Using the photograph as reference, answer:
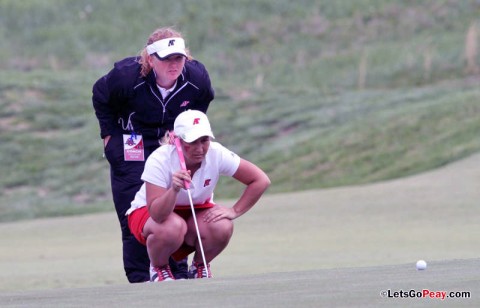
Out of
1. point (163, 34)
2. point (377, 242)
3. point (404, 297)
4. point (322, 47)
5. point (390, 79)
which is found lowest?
point (404, 297)

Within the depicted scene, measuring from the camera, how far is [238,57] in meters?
39.5

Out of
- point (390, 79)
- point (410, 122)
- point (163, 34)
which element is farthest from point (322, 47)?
point (163, 34)

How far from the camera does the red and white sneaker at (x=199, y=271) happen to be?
796cm

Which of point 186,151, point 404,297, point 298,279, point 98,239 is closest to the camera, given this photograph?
point 404,297

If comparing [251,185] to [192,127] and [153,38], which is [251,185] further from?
[153,38]

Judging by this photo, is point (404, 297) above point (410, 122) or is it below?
below

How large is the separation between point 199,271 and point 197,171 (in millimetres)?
753

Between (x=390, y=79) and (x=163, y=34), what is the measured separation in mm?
27051

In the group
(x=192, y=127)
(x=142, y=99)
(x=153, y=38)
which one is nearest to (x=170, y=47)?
(x=153, y=38)

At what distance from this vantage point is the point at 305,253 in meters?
12.0

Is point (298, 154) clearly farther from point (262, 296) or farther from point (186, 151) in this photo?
point (262, 296)

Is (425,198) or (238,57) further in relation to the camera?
(238,57)

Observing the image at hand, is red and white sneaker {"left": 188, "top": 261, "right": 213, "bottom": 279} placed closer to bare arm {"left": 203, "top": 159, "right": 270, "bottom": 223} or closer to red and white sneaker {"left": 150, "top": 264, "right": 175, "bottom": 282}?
red and white sneaker {"left": 150, "top": 264, "right": 175, "bottom": 282}

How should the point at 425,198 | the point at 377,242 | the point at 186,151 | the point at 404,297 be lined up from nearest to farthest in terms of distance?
the point at 404,297
the point at 186,151
the point at 377,242
the point at 425,198
